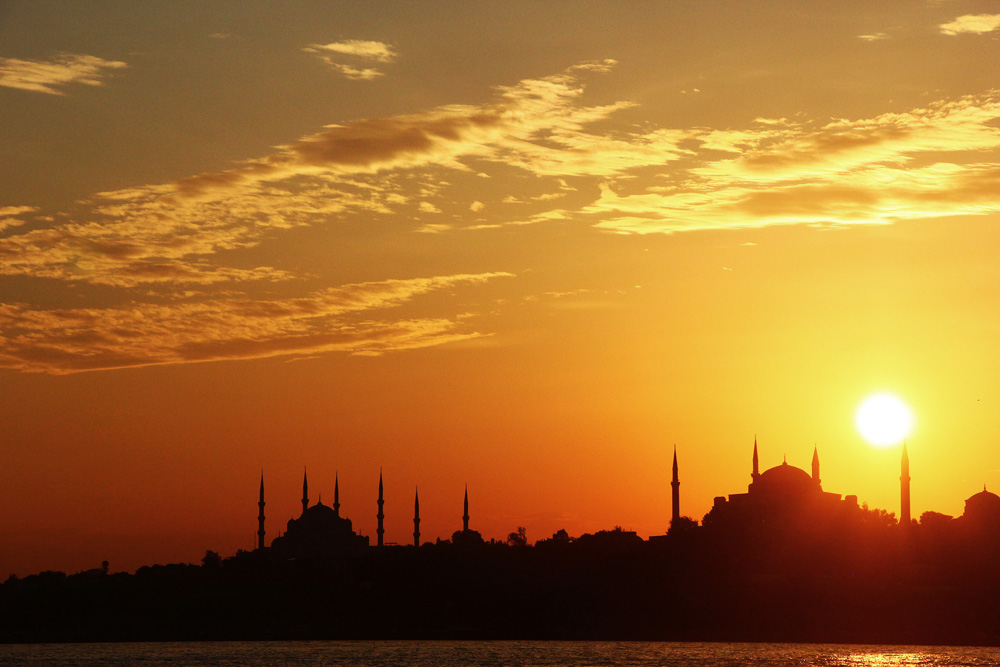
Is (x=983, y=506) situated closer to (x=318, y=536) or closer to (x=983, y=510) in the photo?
(x=983, y=510)

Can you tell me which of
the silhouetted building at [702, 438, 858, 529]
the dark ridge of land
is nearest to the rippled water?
the dark ridge of land

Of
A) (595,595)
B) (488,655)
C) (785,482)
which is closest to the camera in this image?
(488,655)

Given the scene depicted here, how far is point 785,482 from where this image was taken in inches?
6156

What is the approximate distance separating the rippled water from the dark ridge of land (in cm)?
352

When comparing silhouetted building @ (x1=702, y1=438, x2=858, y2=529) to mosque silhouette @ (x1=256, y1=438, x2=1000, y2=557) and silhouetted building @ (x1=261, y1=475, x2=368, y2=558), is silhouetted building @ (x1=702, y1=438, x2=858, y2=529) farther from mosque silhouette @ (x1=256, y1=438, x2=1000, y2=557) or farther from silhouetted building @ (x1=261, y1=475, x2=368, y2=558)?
silhouetted building @ (x1=261, y1=475, x2=368, y2=558)

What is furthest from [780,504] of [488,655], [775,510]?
[488,655]

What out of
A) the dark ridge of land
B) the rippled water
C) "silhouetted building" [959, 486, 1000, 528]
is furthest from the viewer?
"silhouetted building" [959, 486, 1000, 528]

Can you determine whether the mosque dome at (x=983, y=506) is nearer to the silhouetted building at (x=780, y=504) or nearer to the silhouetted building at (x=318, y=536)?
the silhouetted building at (x=780, y=504)

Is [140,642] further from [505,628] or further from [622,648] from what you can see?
[622,648]

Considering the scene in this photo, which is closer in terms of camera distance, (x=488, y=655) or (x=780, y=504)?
(x=488, y=655)

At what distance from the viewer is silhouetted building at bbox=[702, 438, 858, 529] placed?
154 meters

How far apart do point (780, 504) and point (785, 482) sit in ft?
8.68

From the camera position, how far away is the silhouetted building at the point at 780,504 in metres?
154

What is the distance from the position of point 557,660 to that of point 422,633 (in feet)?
118
